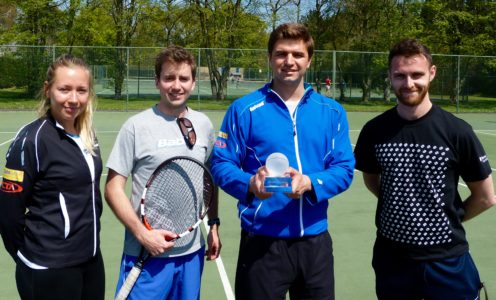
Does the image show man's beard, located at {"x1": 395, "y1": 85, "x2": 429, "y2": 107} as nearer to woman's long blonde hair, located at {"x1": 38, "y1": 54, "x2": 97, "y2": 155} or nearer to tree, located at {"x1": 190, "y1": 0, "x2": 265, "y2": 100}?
woman's long blonde hair, located at {"x1": 38, "y1": 54, "x2": 97, "y2": 155}

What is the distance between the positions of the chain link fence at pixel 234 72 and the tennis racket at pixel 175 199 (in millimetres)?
20996

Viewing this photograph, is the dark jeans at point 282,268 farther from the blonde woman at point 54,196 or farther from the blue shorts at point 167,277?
the blonde woman at point 54,196

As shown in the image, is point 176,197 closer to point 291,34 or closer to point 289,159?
point 289,159

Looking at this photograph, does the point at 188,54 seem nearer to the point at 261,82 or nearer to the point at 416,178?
the point at 416,178

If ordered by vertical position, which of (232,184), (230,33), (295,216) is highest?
(230,33)

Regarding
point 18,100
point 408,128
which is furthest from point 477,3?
point 408,128

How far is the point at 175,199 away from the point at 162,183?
0.41 feet

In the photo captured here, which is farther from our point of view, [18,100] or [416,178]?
[18,100]

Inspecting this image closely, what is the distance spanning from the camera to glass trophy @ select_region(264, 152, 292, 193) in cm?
229

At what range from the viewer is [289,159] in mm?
2641

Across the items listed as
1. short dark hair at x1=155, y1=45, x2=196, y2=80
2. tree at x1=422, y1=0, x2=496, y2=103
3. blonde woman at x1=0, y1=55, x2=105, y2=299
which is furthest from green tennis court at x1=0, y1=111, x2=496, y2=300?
tree at x1=422, y1=0, x2=496, y2=103

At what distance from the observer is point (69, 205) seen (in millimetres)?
2566

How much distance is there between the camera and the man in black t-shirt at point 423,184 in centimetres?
271

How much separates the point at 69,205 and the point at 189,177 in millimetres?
618
